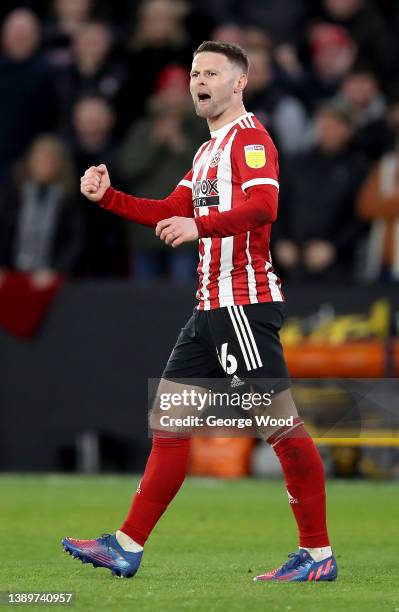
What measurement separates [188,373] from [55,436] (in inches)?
254

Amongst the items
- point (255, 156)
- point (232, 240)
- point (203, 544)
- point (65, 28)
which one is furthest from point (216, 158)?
point (65, 28)

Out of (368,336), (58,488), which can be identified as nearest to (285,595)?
(58,488)

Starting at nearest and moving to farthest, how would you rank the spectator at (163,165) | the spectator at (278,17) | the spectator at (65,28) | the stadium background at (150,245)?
1. the stadium background at (150,245)
2. the spectator at (163,165)
3. the spectator at (65,28)
4. the spectator at (278,17)

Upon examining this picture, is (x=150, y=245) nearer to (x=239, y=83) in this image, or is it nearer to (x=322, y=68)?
(x=322, y=68)

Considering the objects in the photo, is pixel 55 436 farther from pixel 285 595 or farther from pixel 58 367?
pixel 285 595

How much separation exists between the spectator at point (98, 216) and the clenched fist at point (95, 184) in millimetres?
6704

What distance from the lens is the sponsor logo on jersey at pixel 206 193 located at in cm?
603

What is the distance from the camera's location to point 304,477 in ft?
19.4

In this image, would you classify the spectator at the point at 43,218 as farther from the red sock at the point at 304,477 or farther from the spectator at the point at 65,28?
the red sock at the point at 304,477

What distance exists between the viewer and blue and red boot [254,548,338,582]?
5.96 m

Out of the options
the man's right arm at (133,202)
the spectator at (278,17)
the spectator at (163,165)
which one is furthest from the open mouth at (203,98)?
the spectator at (278,17)

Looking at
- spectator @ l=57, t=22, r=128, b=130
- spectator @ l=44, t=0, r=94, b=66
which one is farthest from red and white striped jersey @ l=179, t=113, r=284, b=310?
→ spectator @ l=44, t=0, r=94, b=66

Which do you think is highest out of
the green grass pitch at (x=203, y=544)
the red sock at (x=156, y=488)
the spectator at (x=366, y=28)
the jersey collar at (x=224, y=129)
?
the spectator at (x=366, y=28)

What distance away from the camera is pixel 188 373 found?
6.02 meters
